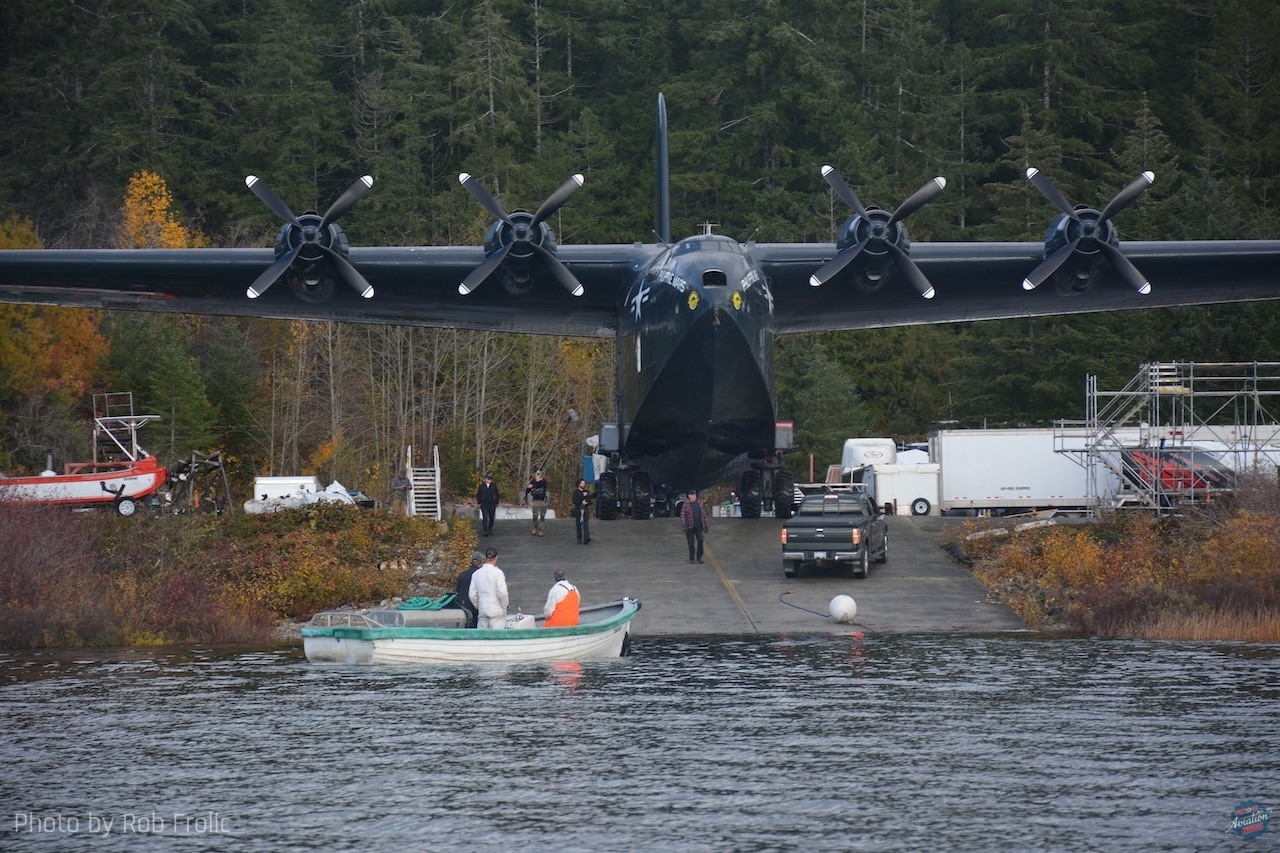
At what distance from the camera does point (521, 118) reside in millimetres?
68500

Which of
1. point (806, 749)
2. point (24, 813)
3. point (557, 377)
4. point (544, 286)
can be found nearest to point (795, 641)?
point (806, 749)

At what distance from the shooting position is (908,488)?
3944 centimetres

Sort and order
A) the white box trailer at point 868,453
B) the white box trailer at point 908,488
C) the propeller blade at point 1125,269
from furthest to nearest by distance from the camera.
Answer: the white box trailer at point 868,453 → the white box trailer at point 908,488 → the propeller blade at point 1125,269

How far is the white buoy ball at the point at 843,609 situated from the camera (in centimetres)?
2419

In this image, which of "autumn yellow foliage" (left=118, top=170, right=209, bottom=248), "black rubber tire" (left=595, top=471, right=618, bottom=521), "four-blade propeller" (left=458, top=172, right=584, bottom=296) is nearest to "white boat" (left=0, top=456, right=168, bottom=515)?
"black rubber tire" (left=595, top=471, right=618, bottom=521)

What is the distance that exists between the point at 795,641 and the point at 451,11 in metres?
55.3

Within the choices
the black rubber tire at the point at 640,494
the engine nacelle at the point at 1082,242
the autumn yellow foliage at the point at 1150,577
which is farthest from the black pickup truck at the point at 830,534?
the engine nacelle at the point at 1082,242

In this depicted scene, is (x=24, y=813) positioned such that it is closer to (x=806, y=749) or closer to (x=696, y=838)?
(x=696, y=838)

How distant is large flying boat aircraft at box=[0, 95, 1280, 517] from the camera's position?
88.6ft

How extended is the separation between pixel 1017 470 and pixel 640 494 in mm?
11632

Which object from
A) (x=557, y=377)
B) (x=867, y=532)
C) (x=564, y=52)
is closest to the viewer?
(x=867, y=532)

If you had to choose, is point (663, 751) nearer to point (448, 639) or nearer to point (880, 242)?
point (448, 639)

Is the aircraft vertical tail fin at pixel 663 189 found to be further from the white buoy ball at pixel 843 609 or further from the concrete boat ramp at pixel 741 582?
the white buoy ball at pixel 843 609

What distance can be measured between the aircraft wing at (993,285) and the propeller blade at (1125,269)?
84 cm
